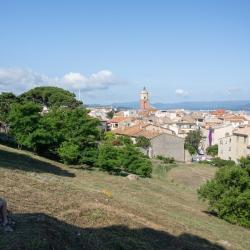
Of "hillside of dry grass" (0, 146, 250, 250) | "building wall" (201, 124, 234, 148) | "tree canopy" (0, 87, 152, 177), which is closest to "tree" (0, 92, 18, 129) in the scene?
"tree canopy" (0, 87, 152, 177)

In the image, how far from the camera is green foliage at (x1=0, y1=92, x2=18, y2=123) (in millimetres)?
65000

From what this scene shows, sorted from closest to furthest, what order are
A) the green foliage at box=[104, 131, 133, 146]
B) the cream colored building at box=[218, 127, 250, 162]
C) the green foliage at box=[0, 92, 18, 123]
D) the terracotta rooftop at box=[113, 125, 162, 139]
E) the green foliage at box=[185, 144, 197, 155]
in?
1. the green foliage at box=[104, 131, 133, 146]
2. the green foliage at box=[0, 92, 18, 123]
3. the cream colored building at box=[218, 127, 250, 162]
4. the terracotta rooftop at box=[113, 125, 162, 139]
5. the green foliage at box=[185, 144, 197, 155]

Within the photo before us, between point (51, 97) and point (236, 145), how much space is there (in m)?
34.3

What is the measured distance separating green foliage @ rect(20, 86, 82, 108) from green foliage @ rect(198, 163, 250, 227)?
5212 centimetres

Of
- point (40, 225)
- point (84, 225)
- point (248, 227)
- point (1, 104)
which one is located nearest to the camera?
point (40, 225)

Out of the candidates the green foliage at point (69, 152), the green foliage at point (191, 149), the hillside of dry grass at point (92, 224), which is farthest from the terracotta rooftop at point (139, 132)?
the hillside of dry grass at point (92, 224)

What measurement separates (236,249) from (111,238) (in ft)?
22.7

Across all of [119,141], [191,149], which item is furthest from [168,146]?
[191,149]

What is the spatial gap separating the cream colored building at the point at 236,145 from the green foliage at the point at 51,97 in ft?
93.0

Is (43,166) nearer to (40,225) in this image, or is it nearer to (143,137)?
(40,225)

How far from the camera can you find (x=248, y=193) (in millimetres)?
30188

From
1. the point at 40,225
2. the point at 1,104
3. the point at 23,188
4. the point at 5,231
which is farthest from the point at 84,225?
the point at 1,104

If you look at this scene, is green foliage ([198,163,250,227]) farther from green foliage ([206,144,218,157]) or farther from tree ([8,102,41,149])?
green foliage ([206,144,218,157])

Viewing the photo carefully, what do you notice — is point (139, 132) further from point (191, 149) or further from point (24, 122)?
point (24, 122)
